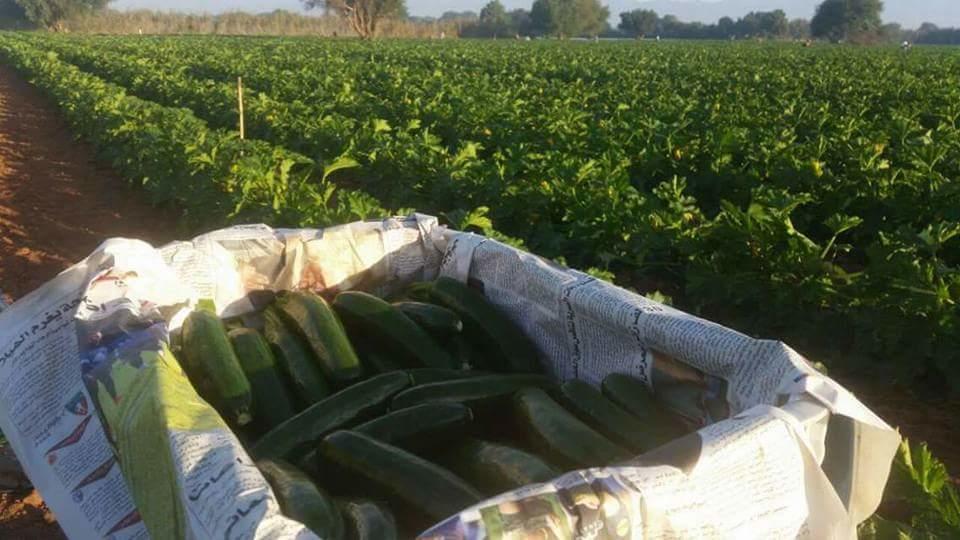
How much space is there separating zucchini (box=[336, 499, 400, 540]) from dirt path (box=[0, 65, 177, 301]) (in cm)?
523

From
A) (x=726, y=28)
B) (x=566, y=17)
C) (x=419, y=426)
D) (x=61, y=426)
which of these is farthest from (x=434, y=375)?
(x=726, y=28)

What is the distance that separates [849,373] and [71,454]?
14.8ft

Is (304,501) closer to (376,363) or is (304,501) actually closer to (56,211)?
(376,363)

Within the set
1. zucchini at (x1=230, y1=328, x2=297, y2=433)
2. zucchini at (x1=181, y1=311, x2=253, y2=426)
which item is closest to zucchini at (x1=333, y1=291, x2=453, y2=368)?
zucchini at (x1=230, y1=328, x2=297, y2=433)

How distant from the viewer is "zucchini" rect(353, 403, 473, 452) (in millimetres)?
2758

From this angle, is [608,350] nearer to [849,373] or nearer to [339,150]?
[849,373]

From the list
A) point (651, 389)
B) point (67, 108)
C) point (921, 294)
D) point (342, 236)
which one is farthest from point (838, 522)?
point (67, 108)

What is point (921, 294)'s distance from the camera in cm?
500

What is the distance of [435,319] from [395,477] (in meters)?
1.08

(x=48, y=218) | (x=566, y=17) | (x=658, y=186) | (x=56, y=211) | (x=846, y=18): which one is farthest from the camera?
(x=566, y=17)

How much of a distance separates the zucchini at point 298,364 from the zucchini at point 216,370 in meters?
0.19

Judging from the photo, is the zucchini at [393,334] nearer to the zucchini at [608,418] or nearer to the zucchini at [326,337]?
the zucchini at [326,337]

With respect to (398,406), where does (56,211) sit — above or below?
below

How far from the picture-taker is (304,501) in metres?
2.28
